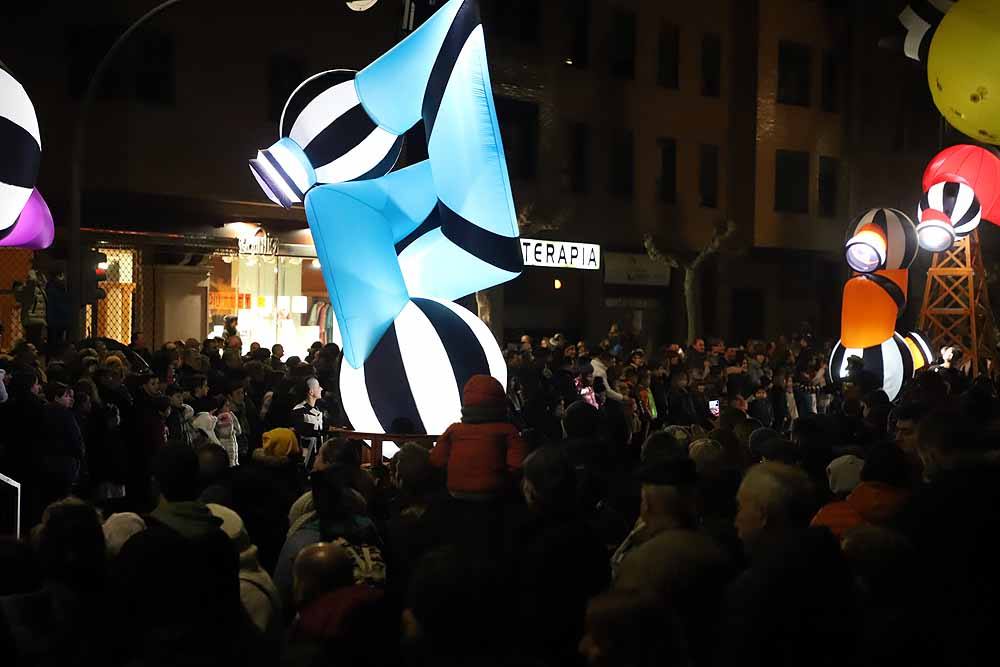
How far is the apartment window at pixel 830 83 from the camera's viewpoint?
38344mm

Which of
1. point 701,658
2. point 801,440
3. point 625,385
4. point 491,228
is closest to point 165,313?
point 625,385

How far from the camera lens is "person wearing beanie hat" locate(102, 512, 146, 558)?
5.61 meters

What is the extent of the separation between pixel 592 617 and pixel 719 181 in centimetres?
3322

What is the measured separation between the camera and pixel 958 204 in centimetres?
2172

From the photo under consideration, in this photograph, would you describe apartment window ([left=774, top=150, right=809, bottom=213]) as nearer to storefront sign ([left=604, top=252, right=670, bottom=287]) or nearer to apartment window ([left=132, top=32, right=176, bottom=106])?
storefront sign ([left=604, top=252, right=670, bottom=287])

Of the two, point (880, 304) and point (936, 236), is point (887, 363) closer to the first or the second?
point (880, 304)

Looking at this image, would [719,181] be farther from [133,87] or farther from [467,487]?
[467,487]

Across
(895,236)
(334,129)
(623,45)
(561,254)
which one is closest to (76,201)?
(334,129)

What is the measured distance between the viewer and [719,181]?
1411 inches

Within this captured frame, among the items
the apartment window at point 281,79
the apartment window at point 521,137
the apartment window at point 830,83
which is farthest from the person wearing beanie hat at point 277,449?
the apartment window at point 830,83

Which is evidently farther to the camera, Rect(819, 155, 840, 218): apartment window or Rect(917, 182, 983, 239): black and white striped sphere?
Rect(819, 155, 840, 218): apartment window

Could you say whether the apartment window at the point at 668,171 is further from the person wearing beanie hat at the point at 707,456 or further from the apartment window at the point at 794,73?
the person wearing beanie hat at the point at 707,456

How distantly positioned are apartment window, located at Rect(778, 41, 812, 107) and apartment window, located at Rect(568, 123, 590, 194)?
25.9 ft

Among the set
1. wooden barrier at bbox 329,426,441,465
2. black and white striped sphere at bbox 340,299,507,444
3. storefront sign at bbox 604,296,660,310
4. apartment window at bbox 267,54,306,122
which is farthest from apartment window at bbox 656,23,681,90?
wooden barrier at bbox 329,426,441,465
